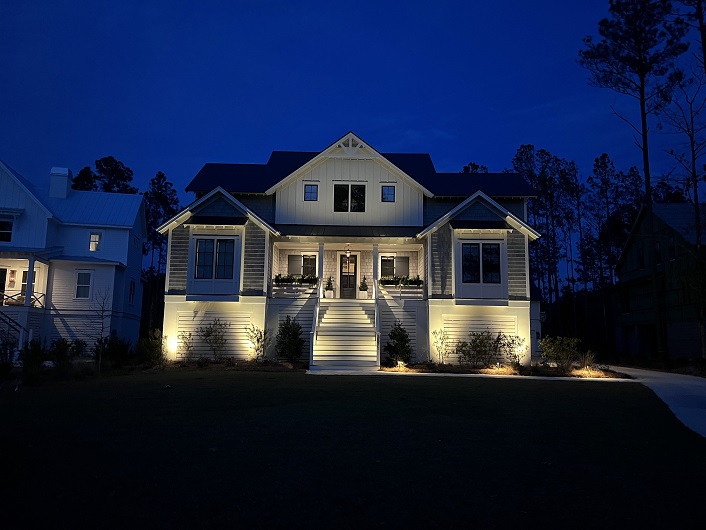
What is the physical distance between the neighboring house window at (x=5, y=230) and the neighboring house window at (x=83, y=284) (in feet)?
12.2

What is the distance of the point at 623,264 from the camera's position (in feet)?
123

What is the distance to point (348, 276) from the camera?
25469 mm

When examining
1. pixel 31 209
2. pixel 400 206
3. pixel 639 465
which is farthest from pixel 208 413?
pixel 31 209

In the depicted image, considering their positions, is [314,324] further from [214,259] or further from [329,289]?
[214,259]

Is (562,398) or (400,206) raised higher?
(400,206)

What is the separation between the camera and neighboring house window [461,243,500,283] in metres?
22.4

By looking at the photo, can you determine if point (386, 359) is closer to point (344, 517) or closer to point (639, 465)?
point (639, 465)

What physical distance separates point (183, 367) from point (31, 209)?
15.2m

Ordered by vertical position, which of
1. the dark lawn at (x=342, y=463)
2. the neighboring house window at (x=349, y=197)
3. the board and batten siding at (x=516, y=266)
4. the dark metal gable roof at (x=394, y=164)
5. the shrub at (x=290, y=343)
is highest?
the dark metal gable roof at (x=394, y=164)

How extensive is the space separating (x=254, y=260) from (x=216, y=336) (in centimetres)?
342

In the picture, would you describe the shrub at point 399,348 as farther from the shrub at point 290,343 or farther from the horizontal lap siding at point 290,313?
the horizontal lap siding at point 290,313

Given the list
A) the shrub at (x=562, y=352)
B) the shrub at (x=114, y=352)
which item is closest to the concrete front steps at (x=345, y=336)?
the shrub at (x=562, y=352)

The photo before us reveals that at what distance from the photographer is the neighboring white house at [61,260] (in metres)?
27.3

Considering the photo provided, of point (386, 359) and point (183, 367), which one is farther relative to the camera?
point (386, 359)
